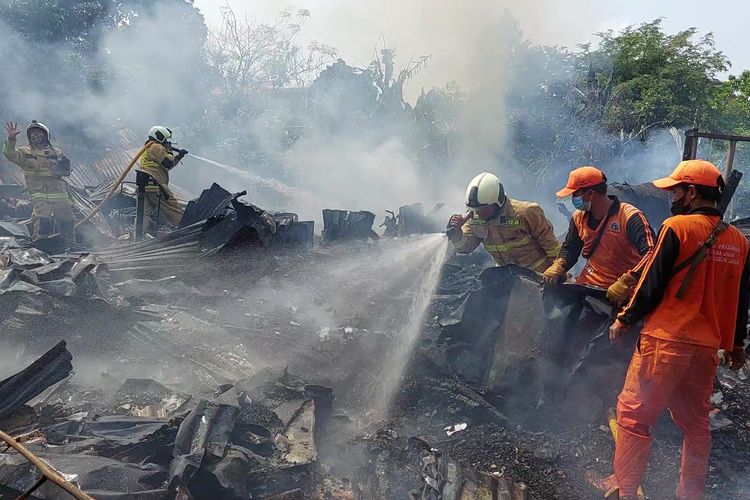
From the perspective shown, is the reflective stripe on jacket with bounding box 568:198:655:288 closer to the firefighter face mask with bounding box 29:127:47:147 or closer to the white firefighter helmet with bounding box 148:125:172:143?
the white firefighter helmet with bounding box 148:125:172:143

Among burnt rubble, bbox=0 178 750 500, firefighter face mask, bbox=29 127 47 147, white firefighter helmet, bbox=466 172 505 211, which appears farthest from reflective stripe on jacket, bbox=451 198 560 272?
firefighter face mask, bbox=29 127 47 147

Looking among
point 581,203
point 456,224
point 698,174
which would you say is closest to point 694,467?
point 698,174

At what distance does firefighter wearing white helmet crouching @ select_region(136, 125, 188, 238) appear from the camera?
22.5ft

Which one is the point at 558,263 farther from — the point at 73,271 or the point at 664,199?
the point at 664,199

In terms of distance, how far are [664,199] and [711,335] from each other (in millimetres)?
6094

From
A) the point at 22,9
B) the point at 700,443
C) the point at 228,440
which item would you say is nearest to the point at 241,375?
the point at 228,440

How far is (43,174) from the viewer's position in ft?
21.0

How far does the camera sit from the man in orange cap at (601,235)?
11.0 ft

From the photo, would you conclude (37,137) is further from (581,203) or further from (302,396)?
(581,203)

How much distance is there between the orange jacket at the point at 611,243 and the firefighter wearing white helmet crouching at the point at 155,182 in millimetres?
5503

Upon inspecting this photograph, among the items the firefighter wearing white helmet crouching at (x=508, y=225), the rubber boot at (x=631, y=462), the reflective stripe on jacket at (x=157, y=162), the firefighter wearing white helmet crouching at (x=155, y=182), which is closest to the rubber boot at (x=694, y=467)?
the rubber boot at (x=631, y=462)

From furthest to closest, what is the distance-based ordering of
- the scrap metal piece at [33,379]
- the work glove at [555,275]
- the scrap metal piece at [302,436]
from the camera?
the work glove at [555,275], the scrap metal piece at [302,436], the scrap metal piece at [33,379]

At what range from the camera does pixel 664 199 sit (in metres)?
7.73

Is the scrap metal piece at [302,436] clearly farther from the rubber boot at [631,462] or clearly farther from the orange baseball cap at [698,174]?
the orange baseball cap at [698,174]
